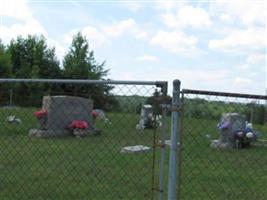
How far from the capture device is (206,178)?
8.74 meters

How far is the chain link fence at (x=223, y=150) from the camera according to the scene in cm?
486

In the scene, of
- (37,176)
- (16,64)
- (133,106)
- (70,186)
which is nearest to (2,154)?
(37,176)

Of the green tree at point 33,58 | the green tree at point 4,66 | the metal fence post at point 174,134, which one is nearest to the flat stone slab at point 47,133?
the metal fence post at point 174,134

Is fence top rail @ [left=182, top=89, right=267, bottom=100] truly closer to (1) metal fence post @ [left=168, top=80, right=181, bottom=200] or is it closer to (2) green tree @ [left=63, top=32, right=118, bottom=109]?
(1) metal fence post @ [left=168, top=80, right=181, bottom=200]

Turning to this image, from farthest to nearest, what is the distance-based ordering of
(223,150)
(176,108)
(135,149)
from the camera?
(223,150), (135,149), (176,108)

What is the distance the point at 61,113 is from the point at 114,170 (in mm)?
7442

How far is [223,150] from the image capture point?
13.9 meters

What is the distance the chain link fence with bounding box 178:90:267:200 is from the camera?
16.0 feet

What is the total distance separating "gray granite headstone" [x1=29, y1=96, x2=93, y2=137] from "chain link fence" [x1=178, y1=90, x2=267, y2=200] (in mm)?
3989

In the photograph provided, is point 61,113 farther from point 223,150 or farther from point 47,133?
point 223,150

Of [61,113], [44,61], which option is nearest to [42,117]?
[61,113]

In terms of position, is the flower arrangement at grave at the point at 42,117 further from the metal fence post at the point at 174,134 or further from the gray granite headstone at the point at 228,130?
the metal fence post at the point at 174,134

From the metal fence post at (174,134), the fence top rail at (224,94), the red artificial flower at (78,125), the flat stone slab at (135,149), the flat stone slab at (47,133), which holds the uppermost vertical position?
the fence top rail at (224,94)

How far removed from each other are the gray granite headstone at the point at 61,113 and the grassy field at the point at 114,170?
1703 millimetres
